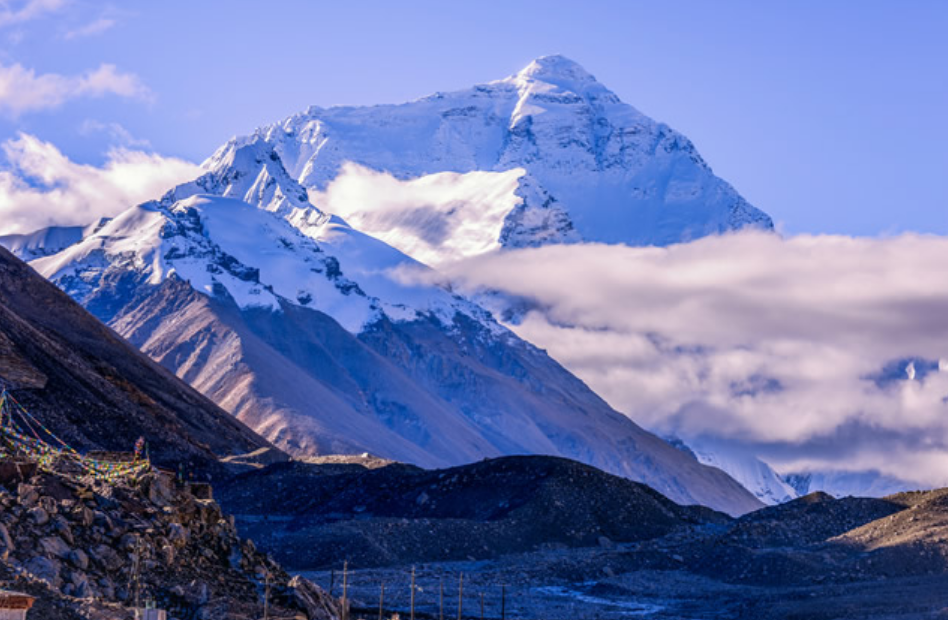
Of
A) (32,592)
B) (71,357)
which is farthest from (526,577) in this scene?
(71,357)

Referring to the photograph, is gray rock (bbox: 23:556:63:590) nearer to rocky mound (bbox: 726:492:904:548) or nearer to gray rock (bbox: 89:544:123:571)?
gray rock (bbox: 89:544:123:571)

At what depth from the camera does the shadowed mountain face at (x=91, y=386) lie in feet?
390

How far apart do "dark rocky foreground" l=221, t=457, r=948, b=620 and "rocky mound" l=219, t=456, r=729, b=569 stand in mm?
131

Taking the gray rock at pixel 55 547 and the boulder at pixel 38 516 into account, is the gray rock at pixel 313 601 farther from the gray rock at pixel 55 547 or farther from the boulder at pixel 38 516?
the boulder at pixel 38 516

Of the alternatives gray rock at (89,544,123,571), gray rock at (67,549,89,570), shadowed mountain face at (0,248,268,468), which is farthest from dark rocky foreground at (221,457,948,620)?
gray rock at (67,549,89,570)

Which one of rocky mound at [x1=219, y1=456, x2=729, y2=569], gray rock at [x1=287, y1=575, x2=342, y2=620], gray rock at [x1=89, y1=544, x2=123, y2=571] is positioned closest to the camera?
gray rock at [x1=89, y1=544, x2=123, y2=571]

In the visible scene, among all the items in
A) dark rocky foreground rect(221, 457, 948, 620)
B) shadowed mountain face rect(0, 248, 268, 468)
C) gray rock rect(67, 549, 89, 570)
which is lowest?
gray rock rect(67, 549, 89, 570)

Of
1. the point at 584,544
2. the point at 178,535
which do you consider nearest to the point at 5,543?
the point at 178,535

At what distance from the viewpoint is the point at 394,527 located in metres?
92.6

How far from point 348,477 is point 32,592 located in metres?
76.0

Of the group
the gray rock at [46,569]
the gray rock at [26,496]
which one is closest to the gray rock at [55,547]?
the gray rock at [46,569]

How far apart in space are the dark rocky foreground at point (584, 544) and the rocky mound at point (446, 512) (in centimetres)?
13

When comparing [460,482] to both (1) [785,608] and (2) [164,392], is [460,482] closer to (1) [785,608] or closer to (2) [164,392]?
(1) [785,608]

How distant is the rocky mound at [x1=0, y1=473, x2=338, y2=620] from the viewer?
1639 inches
